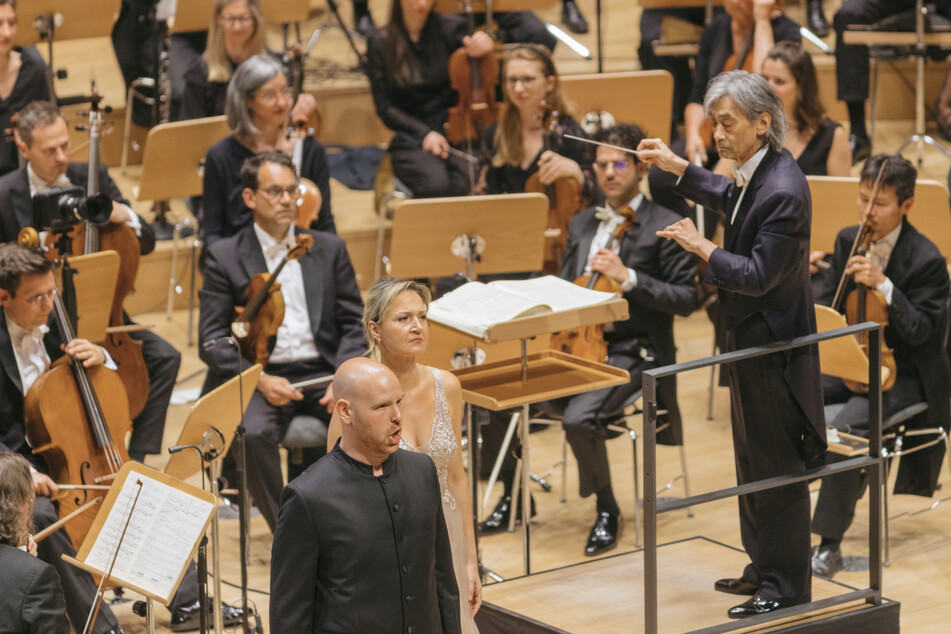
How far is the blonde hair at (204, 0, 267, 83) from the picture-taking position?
5508 mm

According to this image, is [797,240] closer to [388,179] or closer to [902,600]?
[902,600]

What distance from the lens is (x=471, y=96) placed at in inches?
230

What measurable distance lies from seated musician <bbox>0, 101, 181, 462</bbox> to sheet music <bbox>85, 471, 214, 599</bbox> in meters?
1.33

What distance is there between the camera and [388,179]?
20.0 feet

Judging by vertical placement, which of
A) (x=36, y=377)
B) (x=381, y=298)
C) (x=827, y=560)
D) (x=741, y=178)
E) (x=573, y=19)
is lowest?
(x=827, y=560)

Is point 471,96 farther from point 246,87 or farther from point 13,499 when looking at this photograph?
point 13,499

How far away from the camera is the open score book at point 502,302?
3564mm

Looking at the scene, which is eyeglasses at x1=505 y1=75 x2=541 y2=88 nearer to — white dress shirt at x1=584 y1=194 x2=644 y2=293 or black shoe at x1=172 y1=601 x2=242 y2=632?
white dress shirt at x1=584 y1=194 x2=644 y2=293

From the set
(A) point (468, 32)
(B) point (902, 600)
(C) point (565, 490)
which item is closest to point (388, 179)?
(A) point (468, 32)

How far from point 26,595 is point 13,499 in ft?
0.66

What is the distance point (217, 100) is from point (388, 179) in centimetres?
83

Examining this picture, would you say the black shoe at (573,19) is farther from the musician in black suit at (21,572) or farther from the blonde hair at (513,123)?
the musician in black suit at (21,572)

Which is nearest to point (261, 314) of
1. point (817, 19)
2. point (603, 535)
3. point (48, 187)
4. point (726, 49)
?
point (48, 187)

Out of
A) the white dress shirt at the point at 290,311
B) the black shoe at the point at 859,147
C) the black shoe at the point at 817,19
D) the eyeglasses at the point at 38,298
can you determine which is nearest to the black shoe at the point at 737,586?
the white dress shirt at the point at 290,311
